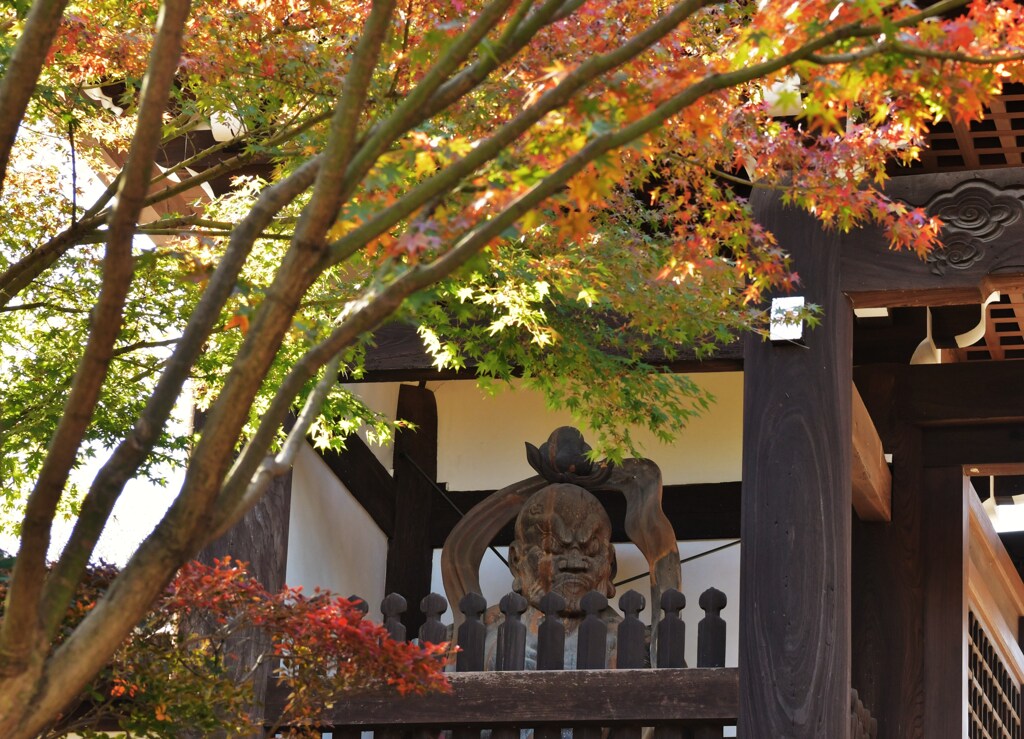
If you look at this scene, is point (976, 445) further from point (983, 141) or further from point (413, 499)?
point (413, 499)

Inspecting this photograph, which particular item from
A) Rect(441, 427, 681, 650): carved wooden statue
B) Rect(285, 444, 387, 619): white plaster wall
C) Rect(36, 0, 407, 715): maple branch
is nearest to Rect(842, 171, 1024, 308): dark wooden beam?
Rect(441, 427, 681, 650): carved wooden statue

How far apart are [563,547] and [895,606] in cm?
165

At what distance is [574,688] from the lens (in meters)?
5.80

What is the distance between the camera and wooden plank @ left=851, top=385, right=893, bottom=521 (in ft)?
19.8

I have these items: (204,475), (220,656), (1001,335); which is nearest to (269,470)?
(204,475)

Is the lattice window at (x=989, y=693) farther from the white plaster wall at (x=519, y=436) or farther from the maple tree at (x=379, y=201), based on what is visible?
the maple tree at (x=379, y=201)

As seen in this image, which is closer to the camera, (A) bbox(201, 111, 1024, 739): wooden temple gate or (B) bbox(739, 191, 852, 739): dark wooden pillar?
(B) bbox(739, 191, 852, 739): dark wooden pillar

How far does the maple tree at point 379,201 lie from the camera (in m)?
2.71

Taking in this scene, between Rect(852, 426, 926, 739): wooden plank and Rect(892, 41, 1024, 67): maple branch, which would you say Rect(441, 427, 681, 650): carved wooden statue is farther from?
Rect(892, 41, 1024, 67): maple branch

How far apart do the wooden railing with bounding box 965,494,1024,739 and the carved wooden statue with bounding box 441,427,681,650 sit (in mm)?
1640

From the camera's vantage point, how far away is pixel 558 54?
4.26 meters

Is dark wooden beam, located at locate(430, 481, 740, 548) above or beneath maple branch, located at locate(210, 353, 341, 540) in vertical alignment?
above

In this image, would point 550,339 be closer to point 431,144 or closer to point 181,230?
point 181,230

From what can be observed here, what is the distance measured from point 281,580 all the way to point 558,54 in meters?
3.30
